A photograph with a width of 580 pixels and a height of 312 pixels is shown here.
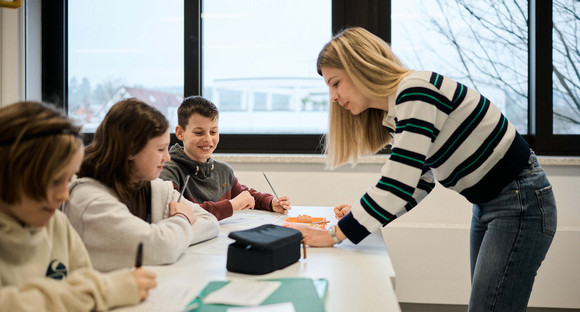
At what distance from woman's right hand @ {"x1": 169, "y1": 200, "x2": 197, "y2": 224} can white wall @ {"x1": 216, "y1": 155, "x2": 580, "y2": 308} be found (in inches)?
54.6

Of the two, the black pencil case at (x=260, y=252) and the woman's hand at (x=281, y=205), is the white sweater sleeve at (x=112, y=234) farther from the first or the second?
the woman's hand at (x=281, y=205)

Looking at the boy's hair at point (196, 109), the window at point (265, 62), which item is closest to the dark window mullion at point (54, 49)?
the window at point (265, 62)

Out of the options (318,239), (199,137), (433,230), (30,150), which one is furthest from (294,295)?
(433,230)

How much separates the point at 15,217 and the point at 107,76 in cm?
245

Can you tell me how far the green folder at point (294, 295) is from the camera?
32.4 inches

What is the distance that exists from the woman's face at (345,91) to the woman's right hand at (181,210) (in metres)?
0.56

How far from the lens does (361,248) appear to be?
1.30m

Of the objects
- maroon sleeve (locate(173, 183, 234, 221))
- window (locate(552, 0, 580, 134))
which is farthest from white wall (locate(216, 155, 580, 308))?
maroon sleeve (locate(173, 183, 234, 221))

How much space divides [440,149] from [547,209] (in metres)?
0.32

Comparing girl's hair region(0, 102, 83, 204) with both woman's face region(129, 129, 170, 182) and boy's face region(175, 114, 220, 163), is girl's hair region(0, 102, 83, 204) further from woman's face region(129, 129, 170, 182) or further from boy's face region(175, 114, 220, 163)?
boy's face region(175, 114, 220, 163)

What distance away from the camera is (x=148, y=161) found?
1231 millimetres

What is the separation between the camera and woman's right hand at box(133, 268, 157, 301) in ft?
2.77

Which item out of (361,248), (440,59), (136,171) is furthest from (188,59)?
(361,248)

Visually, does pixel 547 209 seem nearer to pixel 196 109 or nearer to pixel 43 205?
pixel 43 205
